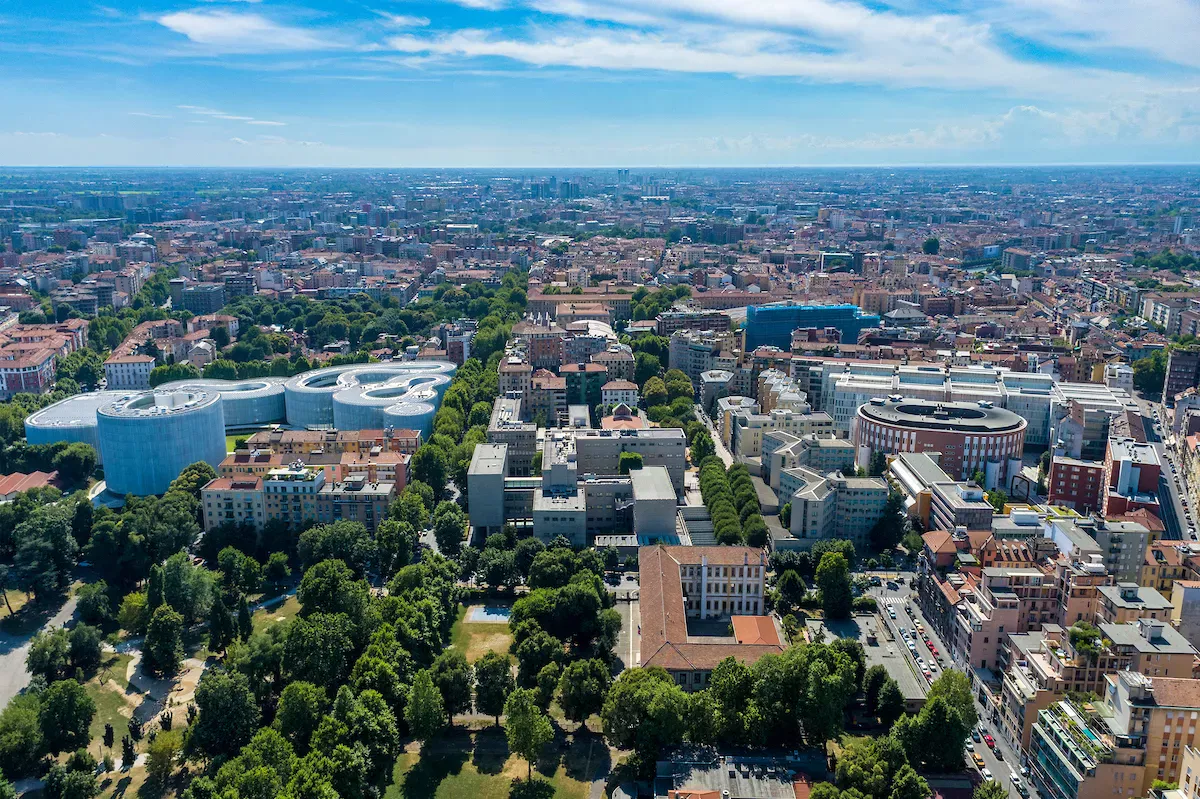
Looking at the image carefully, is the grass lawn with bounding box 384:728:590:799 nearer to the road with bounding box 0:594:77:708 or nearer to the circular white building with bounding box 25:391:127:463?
the road with bounding box 0:594:77:708

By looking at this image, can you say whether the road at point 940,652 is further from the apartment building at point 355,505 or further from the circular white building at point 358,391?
the circular white building at point 358,391

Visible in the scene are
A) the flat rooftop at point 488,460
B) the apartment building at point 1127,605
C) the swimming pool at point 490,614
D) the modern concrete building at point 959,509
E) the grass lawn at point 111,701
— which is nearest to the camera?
the apartment building at point 1127,605

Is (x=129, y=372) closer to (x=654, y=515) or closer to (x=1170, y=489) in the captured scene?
(x=654, y=515)

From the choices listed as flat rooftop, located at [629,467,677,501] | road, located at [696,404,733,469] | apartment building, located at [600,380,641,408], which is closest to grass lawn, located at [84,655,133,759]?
flat rooftop, located at [629,467,677,501]

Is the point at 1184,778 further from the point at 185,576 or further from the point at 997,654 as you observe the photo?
the point at 185,576

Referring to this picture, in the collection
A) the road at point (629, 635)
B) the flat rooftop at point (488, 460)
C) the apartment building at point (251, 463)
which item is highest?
the flat rooftop at point (488, 460)

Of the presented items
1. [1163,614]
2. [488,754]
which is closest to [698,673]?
[488,754]

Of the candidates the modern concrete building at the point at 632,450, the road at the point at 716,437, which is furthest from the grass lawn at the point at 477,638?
the road at the point at 716,437
